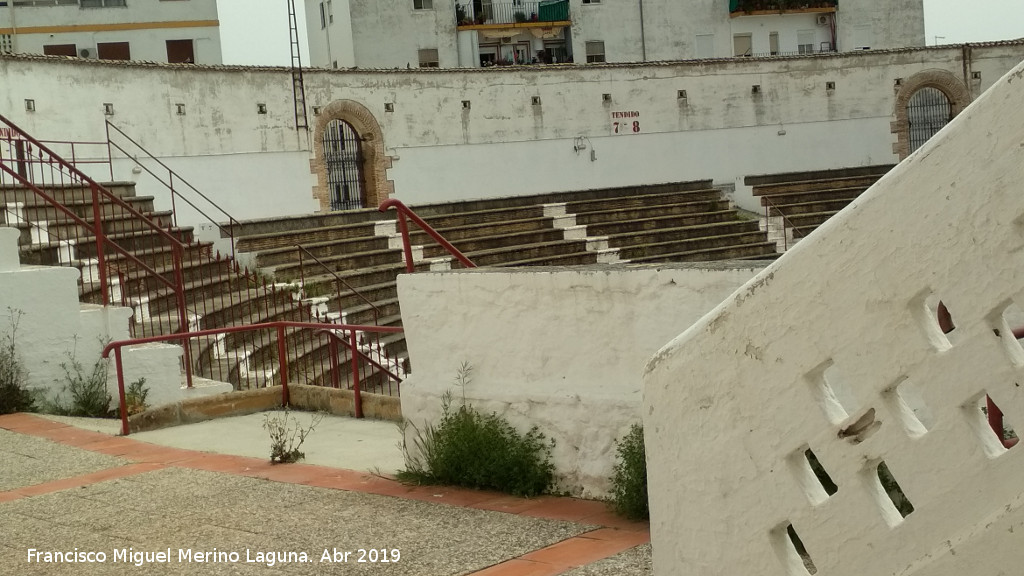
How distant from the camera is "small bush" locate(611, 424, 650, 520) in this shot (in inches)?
201

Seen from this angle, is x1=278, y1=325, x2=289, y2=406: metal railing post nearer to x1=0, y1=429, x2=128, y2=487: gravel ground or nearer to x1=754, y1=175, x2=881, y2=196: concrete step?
x1=0, y1=429, x2=128, y2=487: gravel ground

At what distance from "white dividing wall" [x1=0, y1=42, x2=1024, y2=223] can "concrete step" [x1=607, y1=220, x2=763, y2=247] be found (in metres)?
1.55

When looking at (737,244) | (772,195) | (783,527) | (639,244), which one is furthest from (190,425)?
(772,195)

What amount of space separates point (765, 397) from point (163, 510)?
381 centimetres

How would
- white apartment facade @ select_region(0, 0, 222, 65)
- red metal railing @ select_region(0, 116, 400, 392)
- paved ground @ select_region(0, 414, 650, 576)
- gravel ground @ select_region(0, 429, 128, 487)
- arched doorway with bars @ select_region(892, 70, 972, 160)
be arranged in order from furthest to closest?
white apartment facade @ select_region(0, 0, 222, 65) → arched doorway with bars @ select_region(892, 70, 972, 160) → red metal railing @ select_region(0, 116, 400, 392) → gravel ground @ select_region(0, 429, 128, 487) → paved ground @ select_region(0, 414, 650, 576)

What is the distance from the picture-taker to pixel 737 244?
926 inches

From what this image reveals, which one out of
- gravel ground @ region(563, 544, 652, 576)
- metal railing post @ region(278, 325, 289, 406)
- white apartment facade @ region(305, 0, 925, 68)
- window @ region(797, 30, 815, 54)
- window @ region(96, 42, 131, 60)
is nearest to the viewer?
gravel ground @ region(563, 544, 652, 576)

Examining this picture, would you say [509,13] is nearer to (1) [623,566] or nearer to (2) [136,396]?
(2) [136,396]

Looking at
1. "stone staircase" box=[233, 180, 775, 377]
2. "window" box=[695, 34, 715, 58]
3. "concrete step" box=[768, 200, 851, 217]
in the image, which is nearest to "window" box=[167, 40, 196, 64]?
"window" box=[695, 34, 715, 58]

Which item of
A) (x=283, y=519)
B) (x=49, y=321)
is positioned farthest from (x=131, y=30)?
(x=283, y=519)

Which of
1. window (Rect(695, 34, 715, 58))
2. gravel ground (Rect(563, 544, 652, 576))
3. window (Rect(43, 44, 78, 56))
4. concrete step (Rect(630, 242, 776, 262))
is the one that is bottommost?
gravel ground (Rect(563, 544, 652, 576))

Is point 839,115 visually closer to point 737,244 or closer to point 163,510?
point 737,244

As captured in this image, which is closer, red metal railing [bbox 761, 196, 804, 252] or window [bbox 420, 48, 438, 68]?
red metal railing [bbox 761, 196, 804, 252]

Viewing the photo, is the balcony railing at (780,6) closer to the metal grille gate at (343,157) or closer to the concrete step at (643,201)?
the concrete step at (643,201)
